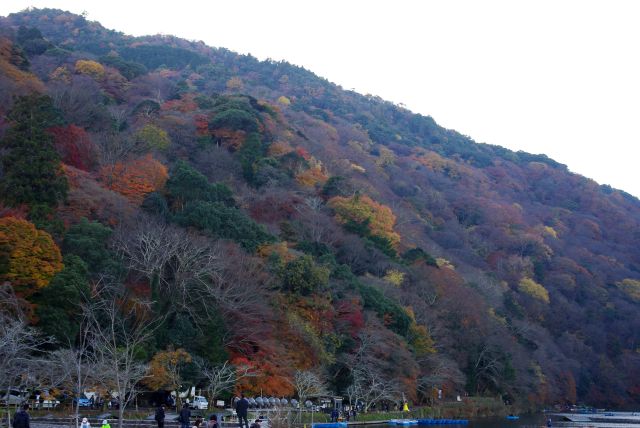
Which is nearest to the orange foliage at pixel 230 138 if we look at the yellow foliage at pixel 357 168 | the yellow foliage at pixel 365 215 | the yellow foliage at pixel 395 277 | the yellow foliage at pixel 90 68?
the yellow foliage at pixel 365 215

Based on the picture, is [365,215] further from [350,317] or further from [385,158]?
[385,158]

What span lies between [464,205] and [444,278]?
1697 inches

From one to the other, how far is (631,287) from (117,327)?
7611 centimetres

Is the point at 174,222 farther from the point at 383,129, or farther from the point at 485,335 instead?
the point at 383,129

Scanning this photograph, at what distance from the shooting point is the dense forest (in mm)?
35438

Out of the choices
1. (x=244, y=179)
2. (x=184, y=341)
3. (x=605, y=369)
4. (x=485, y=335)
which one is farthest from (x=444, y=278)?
(x=184, y=341)

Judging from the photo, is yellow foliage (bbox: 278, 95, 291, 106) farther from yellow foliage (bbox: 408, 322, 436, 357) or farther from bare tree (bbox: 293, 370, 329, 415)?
bare tree (bbox: 293, 370, 329, 415)

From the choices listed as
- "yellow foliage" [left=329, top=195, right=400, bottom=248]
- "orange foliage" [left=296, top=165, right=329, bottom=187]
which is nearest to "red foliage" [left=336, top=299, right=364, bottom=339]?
"yellow foliage" [left=329, top=195, right=400, bottom=248]

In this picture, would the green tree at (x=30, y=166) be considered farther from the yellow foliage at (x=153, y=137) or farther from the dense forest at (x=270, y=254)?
the yellow foliage at (x=153, y=137)

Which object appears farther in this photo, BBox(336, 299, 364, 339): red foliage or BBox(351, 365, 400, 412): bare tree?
BBox(336, 299, 364, 339): red foliage

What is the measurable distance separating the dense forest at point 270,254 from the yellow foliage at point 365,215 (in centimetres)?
22

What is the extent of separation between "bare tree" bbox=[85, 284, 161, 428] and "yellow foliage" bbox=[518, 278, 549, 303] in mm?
56706

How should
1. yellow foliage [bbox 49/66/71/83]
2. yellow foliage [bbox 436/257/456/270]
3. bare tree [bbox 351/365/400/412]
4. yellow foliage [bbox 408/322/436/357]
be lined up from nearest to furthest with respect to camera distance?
bare tree [bbox 351/365/400/412] → yellow foliage [bbox 408/322/436/357] → yellow foliage [bbox 49/66/71/83] → yellow foliage [bbox 436/257/456/270]

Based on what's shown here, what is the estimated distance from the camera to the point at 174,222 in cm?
4516
